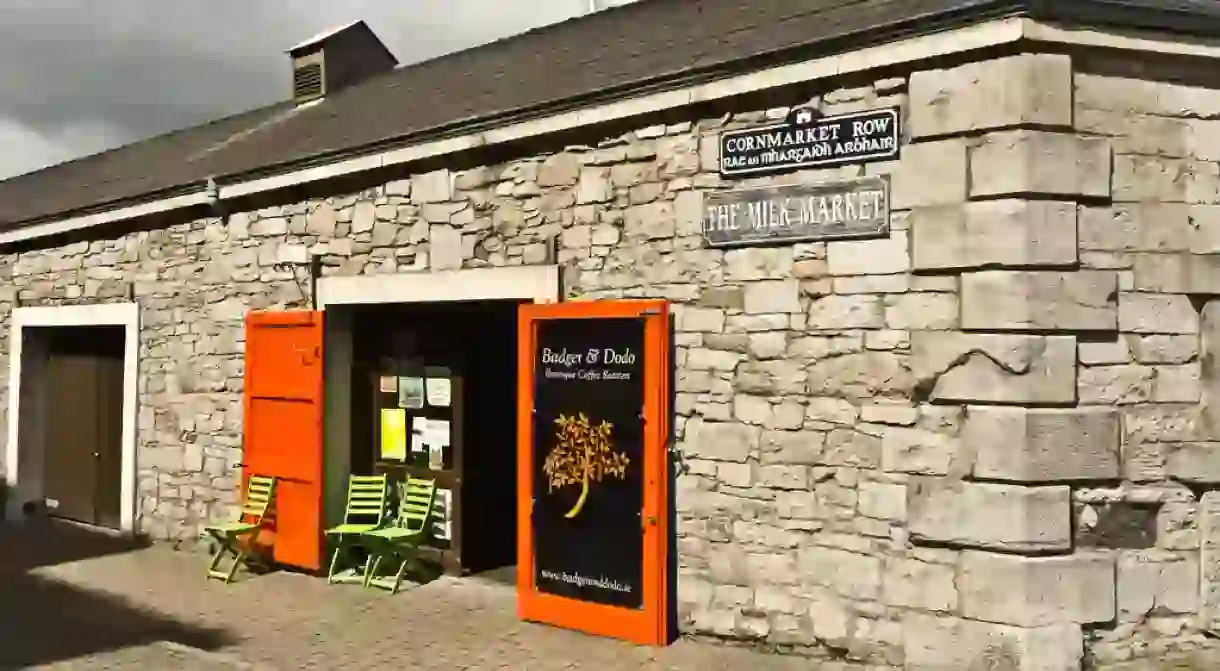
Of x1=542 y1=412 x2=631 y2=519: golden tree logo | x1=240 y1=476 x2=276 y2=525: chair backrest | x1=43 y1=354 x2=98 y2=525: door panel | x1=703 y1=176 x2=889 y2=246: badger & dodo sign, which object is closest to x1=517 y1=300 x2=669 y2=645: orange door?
x1=542 y1=412 x2=631 y2=519: golden tree logo

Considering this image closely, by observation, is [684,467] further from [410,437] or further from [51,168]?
[51,168]

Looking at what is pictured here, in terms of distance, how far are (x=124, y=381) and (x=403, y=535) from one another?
471 centimetres

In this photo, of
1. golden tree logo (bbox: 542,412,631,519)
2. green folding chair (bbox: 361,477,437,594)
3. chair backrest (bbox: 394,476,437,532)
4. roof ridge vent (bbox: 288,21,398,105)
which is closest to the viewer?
golden tree logo (bbox: 542,412,631,519)

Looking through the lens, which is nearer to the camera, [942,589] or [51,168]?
[942,589]

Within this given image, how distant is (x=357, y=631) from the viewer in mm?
7633

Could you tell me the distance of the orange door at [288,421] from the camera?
9391 millimetres

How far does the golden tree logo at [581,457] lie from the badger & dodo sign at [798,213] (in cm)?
142

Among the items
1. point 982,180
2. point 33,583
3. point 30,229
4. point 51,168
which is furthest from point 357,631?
→ point 51,168

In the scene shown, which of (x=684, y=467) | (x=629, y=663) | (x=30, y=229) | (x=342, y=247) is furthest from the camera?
(x=30, y=229)

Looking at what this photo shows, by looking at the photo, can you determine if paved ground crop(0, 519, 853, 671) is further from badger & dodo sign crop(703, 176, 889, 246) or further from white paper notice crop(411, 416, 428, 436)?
badger & dodo sign crop(703, 176, 889, 246)

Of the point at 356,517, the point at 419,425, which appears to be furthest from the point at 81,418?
the point at 419,425

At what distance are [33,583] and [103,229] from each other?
4.03 meters

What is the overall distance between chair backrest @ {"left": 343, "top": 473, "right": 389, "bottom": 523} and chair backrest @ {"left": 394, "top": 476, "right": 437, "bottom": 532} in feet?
0.57

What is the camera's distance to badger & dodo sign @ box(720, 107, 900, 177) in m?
6.27
